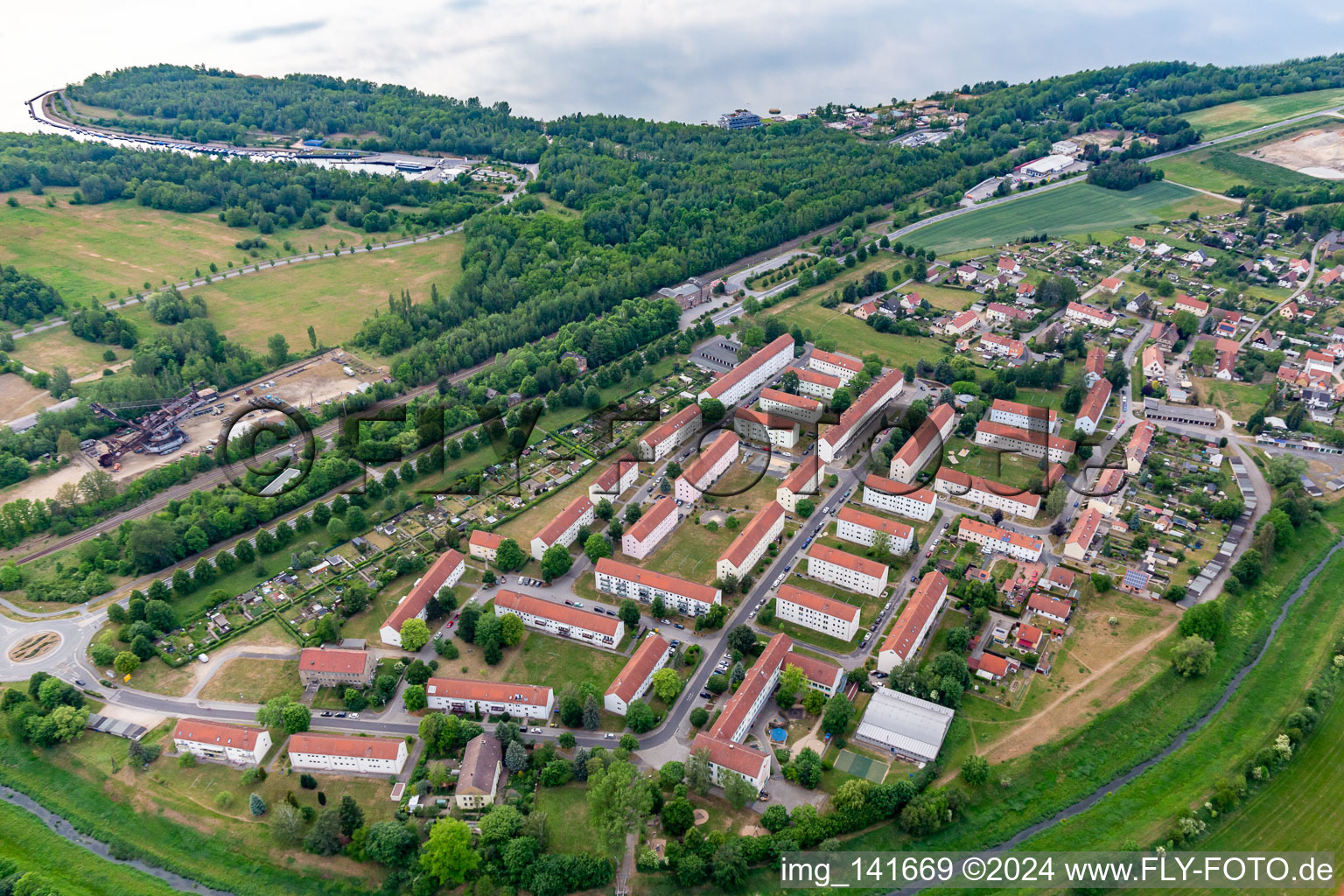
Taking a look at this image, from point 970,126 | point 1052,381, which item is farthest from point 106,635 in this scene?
point 970,126

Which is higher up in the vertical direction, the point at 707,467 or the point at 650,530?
the point at 707,467

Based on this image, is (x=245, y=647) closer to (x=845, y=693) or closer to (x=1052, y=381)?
(x=845, y=693)

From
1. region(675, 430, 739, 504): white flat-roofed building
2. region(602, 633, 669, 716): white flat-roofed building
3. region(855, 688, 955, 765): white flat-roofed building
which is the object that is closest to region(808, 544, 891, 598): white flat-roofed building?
region(855, 688, 955, 765): white flat-roofed building

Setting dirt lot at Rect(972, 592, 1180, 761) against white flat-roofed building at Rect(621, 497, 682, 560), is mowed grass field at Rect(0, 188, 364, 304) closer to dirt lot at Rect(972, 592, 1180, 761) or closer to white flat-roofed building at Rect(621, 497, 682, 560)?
white flat-roofed building at Rect(621, 497, 682, 560)

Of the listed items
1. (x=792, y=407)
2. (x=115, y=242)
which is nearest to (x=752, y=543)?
(x=792, y=407)

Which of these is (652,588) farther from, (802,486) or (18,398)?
(18,398)

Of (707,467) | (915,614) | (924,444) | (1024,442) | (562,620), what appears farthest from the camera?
(1024,442)

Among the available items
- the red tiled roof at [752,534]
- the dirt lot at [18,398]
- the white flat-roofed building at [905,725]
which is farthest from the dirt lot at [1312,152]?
the dirt lot at [18,398]
